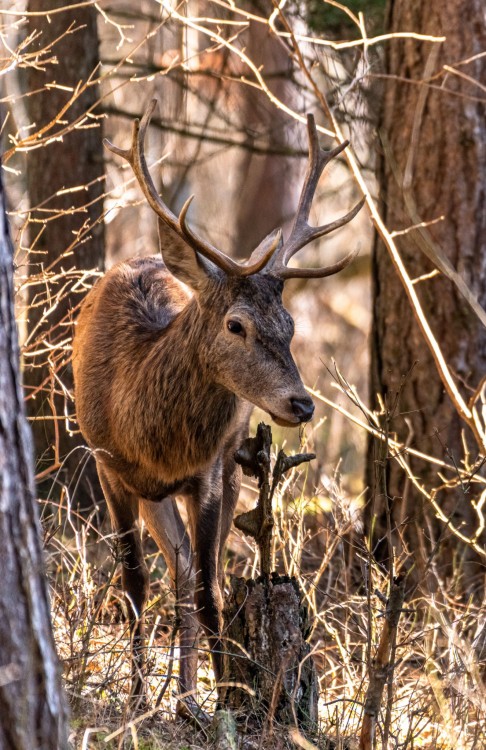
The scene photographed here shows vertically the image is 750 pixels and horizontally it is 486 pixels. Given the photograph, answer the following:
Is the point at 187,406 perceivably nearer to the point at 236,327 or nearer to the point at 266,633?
the point at 236,327

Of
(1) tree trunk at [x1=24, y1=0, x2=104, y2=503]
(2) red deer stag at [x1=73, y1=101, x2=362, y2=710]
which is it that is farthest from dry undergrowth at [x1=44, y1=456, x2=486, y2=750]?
(1) tree trunk at [x1=24, y1=0, x2=104, y2=503]

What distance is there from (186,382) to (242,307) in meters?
0.48

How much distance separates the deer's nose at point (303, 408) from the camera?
14.7 feet

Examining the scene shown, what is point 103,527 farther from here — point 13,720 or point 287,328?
point 13,720

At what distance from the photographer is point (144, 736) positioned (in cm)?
427

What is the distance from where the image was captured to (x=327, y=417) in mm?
7102

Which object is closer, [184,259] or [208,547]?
[184,259]

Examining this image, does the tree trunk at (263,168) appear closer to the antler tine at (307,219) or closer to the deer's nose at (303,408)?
the antler tine at (307,219)

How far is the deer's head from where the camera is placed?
15.1 feet

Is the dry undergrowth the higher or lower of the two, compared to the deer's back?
lower

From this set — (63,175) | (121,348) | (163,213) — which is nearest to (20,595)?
(163,213)

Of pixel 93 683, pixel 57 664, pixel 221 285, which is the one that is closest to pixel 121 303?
pixel 221 285

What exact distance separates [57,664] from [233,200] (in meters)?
12.1

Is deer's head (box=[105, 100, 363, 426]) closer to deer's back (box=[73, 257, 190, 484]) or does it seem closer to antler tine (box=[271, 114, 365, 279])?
antler tine (box=[271, 114, 365, 279])
